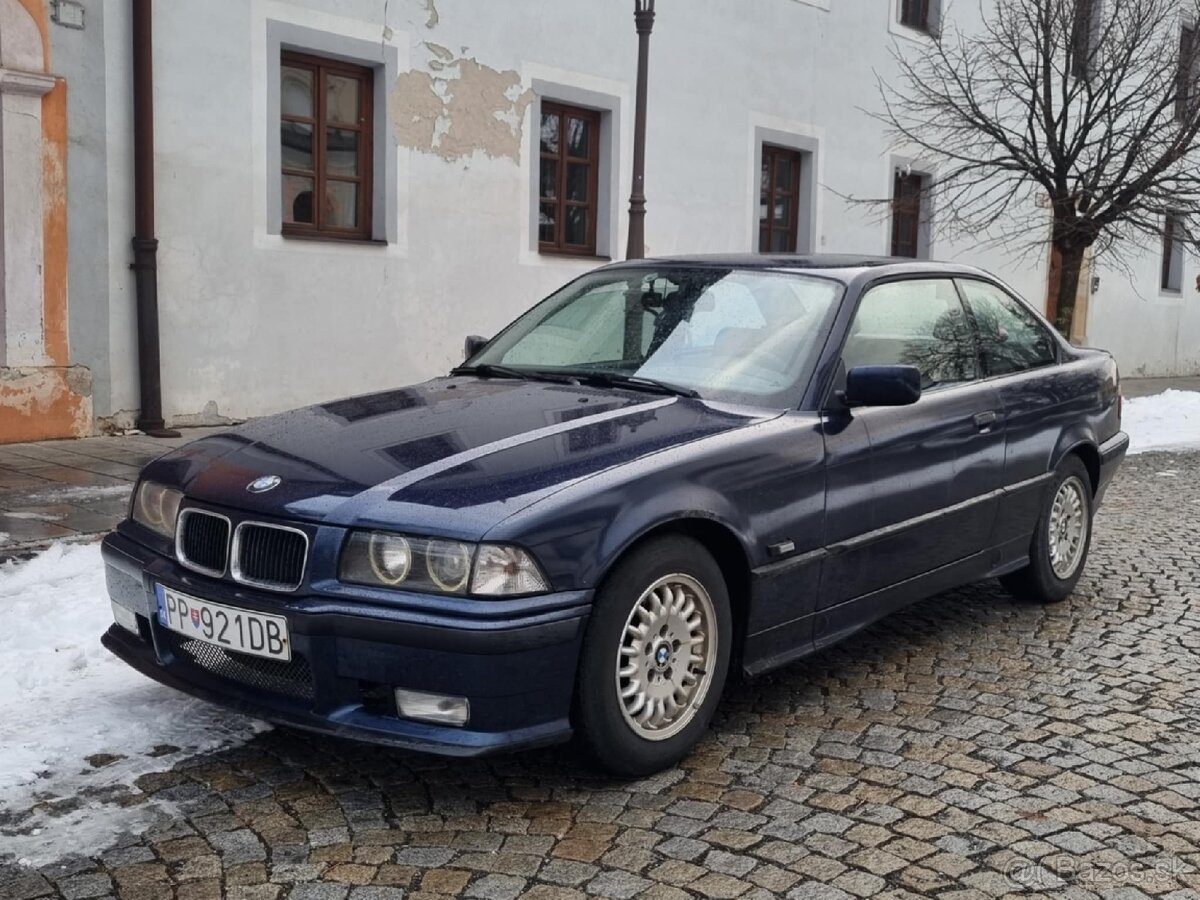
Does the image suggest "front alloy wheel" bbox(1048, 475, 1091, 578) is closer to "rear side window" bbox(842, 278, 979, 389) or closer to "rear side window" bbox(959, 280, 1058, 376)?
"rear side window" bbox(959, 280, 1058, 376)

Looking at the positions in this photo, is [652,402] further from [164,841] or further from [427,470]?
[164,841]

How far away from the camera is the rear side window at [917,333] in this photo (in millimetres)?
4742

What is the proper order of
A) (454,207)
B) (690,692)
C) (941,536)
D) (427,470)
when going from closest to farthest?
(427,470) < (690,692) < (941,536) < (454,207)

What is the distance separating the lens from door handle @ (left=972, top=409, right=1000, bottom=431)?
5.11m

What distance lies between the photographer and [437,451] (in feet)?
12.3

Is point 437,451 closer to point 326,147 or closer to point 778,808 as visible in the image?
point 778,808

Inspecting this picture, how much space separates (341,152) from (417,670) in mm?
9198

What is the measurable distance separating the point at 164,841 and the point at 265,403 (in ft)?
26.7

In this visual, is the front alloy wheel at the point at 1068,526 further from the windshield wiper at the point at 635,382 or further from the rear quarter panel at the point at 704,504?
the windshield wiper at the point at 635,382

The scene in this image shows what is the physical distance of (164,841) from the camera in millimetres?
3289

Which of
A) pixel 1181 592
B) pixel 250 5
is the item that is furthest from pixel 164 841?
pixel 250 5

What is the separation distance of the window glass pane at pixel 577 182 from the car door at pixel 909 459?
8.85 m

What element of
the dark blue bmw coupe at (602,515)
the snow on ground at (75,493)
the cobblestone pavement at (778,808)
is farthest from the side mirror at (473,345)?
the snow on ground at (75,493)

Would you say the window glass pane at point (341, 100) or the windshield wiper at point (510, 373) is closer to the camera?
the windshield wiper at point (510, 373)
